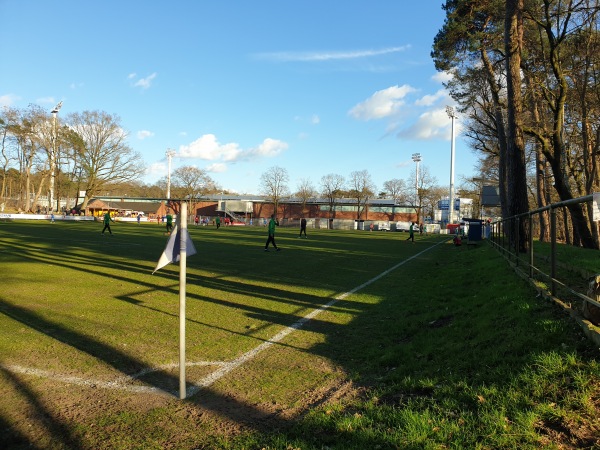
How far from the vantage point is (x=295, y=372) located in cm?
516

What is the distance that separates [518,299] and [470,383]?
290 centimetres

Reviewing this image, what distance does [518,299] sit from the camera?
6.37 m

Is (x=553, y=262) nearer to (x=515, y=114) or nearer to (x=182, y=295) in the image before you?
(x=182, y=295)

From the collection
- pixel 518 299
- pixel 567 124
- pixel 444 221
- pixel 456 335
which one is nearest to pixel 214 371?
pixel 456 335

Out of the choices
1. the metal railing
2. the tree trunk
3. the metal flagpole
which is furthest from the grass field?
the tree trunk

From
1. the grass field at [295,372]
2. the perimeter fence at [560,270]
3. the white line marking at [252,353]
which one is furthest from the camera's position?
the white line marking at [252,353]

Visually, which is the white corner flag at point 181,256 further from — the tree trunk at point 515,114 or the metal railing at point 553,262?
the tree trunk at point 515,114

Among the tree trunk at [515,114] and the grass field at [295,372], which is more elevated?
the tree trunk at [515,114]

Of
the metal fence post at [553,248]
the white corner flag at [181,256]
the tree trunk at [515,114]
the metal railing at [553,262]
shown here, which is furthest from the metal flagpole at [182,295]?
the tree trunk at [515,114]

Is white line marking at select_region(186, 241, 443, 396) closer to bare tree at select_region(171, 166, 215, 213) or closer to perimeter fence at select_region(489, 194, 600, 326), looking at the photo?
perimeter fence at select_region(489, 194, 600, 326)

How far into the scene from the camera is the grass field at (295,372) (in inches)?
132

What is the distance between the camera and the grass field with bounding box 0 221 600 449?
335cm

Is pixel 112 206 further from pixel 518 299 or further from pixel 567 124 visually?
pixel 518 299

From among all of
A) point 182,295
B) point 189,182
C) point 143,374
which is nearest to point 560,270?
point 182,295
